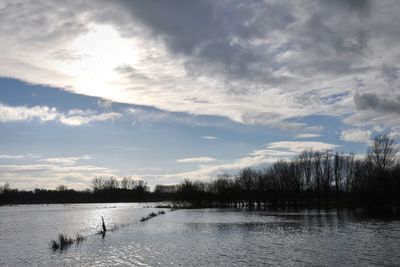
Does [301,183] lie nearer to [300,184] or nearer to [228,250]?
→ [300,184]

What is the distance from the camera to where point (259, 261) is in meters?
29.6

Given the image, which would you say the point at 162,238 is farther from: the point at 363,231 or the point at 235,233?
the point at 363,231

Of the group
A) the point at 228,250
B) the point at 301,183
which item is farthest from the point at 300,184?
the point at 228,250

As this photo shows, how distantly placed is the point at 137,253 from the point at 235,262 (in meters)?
9.85

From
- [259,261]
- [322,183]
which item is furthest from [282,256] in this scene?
[322,183]

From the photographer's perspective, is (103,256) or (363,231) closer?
(103,256)

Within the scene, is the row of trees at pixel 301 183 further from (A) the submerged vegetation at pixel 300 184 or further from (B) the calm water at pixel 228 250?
(B) the calm water at pixel 228 250

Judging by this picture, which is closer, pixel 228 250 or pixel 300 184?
pixel 228 250

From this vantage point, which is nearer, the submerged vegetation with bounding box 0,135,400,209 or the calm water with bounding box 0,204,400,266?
the calm water with bounding box 0,204,400,266

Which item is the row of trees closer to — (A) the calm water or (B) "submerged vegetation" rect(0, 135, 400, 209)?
(B) "submerged vegetation" rect(0, 135, 400, 209)

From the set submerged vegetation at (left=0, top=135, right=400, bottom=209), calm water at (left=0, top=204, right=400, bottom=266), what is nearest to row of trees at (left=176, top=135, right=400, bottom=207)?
submerged vegetation at (left=0, top=135, right=400, bottom=209)

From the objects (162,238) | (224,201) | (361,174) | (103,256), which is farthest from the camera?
(224,201)

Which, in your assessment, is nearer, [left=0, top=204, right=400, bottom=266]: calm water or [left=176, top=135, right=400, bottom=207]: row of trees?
[left=0, top=204, right=400, bottom=266]: calm water

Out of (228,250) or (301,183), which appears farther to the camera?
(301,183)
